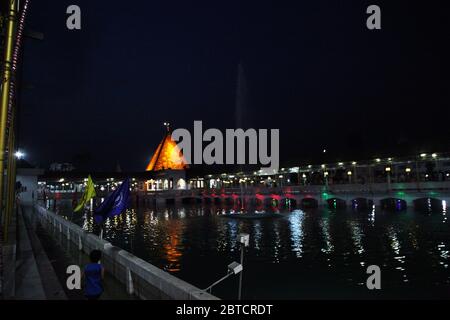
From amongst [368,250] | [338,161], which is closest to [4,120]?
[368,250]

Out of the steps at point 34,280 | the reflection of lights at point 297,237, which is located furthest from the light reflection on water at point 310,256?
the steps at point 34,280

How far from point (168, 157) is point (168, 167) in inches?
262

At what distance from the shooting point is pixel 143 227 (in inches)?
1531

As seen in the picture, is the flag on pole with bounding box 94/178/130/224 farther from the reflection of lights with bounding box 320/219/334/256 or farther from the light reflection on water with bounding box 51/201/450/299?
the reflection of lights with bounding box 320/219/334/256

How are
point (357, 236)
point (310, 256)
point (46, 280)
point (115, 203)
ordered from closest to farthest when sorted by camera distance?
1. point (46, 280)
2. point (115, 203)
3. point (310, 256)
4. point (357, 236)

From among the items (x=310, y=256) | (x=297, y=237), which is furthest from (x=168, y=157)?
(x=310, y=256)

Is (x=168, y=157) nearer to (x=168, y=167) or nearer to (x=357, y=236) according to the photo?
(x=168, y=167)

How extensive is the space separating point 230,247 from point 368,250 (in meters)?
8.69

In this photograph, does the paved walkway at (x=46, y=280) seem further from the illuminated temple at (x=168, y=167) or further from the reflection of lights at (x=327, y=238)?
the illuminated temple at (x=168, y=167)

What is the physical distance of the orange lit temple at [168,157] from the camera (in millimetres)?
148725

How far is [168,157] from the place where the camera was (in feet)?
503

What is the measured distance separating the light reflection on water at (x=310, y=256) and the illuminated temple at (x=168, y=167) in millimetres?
90478

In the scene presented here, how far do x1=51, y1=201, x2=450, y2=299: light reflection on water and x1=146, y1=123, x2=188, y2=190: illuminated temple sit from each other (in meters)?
90.5

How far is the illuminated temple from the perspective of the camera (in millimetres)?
126500
